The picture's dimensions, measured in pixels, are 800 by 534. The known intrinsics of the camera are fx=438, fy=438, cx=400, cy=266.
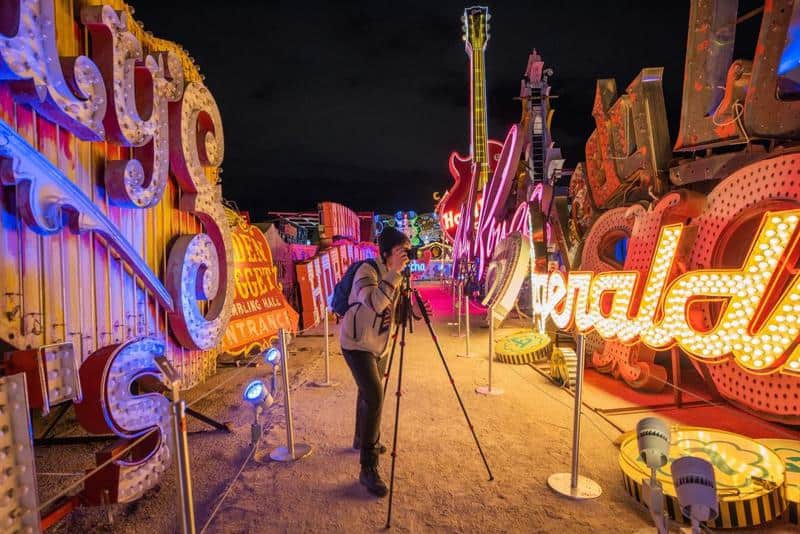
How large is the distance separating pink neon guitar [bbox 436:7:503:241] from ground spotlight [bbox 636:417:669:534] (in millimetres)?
15155

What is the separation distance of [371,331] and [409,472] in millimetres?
1385

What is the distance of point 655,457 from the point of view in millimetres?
1945

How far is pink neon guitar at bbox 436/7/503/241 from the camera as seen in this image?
16.9m

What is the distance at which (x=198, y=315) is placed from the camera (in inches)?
213

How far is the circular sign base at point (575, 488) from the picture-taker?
→ 3367 mm

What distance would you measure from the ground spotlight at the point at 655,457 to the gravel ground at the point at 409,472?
1303 mm

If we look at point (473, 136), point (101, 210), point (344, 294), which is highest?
point (473, 136)

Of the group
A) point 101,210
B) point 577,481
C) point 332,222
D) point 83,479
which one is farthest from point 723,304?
point 332,222

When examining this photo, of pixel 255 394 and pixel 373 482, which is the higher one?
pixel 255 394

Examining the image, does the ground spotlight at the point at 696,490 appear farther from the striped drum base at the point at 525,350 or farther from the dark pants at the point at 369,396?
the striped drum base at the point at 525,350

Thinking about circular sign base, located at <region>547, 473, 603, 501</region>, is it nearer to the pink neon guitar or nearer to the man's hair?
the man's hair

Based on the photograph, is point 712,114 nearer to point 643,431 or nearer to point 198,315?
point 643,431

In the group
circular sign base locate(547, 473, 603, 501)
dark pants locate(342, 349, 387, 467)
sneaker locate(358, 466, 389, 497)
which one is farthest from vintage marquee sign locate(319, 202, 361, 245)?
circular sign base locate(547, 473, 603, 501)

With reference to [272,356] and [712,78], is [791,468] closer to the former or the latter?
[712,78]
